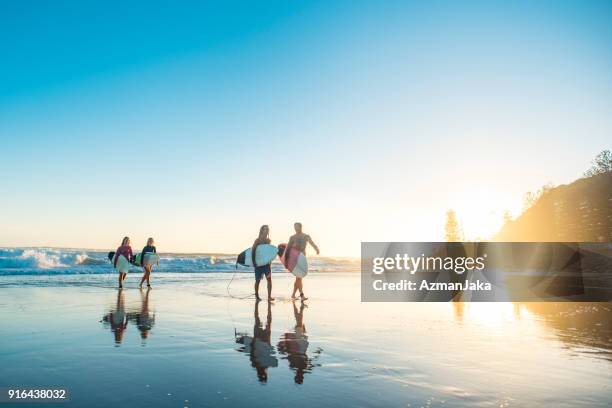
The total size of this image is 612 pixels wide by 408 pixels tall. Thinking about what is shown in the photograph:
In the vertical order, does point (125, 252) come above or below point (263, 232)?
below

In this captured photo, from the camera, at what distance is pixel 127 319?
26.8ft

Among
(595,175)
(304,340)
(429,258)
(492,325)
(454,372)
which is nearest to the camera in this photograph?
(454,372)

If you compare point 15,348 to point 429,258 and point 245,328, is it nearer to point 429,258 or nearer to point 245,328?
point 245,328

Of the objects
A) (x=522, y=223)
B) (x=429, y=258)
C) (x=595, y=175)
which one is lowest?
(x=429, y=258)

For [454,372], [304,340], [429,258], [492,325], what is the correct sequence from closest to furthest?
[454,372]
[304,340]
[492,325]
[429,258]

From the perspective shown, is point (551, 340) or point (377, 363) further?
point (551, 340)

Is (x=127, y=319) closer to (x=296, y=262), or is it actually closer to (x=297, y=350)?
(x=297, y=350)

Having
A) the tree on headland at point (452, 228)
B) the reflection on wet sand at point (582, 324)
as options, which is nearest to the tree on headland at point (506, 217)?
the tree on headland at point (452, 228)

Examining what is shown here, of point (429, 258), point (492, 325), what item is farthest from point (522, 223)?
point (492, 325)

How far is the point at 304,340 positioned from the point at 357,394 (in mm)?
2739

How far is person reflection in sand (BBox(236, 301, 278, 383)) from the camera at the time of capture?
461 cm

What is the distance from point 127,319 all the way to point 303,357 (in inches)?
187

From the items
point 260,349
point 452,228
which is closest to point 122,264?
point 260,349

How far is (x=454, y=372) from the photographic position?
4539 millimetres
